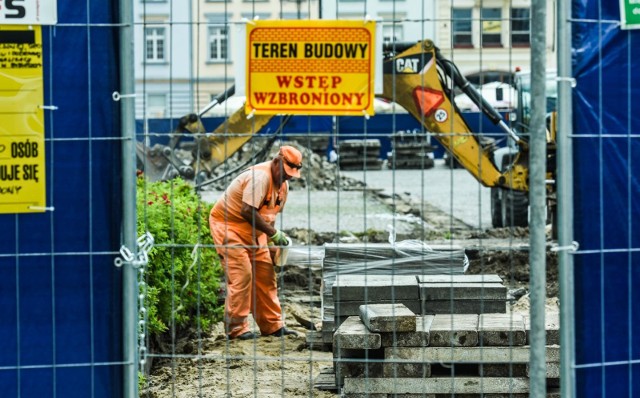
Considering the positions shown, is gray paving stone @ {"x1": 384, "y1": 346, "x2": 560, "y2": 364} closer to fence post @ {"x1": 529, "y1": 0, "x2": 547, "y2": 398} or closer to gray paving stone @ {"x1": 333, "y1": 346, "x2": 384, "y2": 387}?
gray paving stone @ {"x1": 333, "y1": 346, "x2": 384, "y2": 387}

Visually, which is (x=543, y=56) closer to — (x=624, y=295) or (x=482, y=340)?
(x=624, y=295)

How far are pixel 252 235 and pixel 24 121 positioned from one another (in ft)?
16.6

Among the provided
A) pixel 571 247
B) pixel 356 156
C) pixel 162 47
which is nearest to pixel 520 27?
pixel 162 47

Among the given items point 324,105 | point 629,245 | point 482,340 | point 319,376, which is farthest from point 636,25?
point 319,376

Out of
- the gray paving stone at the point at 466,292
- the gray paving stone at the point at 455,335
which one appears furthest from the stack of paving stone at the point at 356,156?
the gray paving stone at the point at 455,335

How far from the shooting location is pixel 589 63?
4.88 m

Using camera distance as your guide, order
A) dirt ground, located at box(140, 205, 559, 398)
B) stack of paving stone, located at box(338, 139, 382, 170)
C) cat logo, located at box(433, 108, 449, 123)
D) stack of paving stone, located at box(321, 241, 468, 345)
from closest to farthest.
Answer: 1. dirt ground, located at box(140, 205, 559, 398)
2. stack of paving stone, located at box(321, 241, 468, 345)
3. cat logo, located at box(433, 108, 449, 123)
4. stack of paving stone, located at box(338, 139, 382, 170)

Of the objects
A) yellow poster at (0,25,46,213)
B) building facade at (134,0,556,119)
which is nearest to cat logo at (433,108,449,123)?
building facade at (134,0,556,119)

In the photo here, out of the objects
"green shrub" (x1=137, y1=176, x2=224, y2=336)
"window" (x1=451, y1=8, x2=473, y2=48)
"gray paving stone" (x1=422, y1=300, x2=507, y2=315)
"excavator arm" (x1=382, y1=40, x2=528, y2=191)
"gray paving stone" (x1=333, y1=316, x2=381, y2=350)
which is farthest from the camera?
"excavator arm" (x1=382, y1=40, x2=528, y2=191)

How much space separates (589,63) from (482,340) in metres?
2.19

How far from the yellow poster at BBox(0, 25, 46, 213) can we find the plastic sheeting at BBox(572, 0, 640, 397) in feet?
7.50

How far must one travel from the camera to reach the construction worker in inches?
391

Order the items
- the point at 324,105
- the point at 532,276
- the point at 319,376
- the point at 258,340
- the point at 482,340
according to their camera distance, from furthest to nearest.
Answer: the point at 258,340
the point at 319,376
the point at 482,340
the point at 324,105
the point at 532,276

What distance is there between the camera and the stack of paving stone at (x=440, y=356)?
6.68 m
